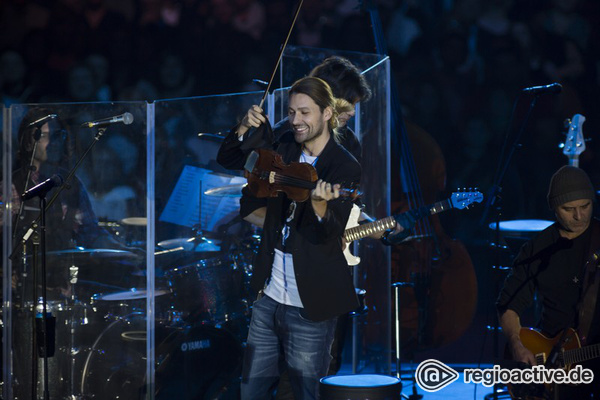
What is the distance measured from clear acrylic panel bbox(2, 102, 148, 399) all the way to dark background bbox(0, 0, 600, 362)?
1.98m

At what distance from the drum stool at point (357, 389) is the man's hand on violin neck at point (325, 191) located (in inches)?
32.7

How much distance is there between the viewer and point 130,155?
16.2 ft

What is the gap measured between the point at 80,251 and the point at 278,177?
2.17m

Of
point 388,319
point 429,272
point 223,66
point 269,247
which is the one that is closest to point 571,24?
point 429,272

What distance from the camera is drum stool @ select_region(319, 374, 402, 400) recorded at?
3.23m

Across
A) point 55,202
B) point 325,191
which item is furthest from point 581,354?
point 55,202

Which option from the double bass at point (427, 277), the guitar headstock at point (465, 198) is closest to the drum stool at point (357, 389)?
the guitar headstock at point (465, 198)

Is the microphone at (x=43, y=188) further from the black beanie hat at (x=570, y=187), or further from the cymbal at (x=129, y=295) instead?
the black beanie hat at (x=570, y=187)

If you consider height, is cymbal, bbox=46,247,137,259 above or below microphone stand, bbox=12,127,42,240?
below

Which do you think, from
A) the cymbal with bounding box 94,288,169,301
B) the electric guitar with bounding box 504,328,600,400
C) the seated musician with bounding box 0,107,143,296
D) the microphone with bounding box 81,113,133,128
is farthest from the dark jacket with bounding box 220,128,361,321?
the seated musician with bounding box 0,107,143,296

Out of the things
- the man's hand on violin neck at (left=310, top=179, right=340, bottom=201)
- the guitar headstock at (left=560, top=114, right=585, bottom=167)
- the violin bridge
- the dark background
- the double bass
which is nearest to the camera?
the man's hand on violin neck at (left=310, top=179, right=340, bottom=201)

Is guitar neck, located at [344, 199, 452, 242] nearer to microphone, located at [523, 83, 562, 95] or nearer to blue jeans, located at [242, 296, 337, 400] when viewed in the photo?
blue jeans, located at [242, 296, 337, 400]

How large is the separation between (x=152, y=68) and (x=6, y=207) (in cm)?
244

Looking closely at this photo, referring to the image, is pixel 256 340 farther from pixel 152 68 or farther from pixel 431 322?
pixel 152 68
